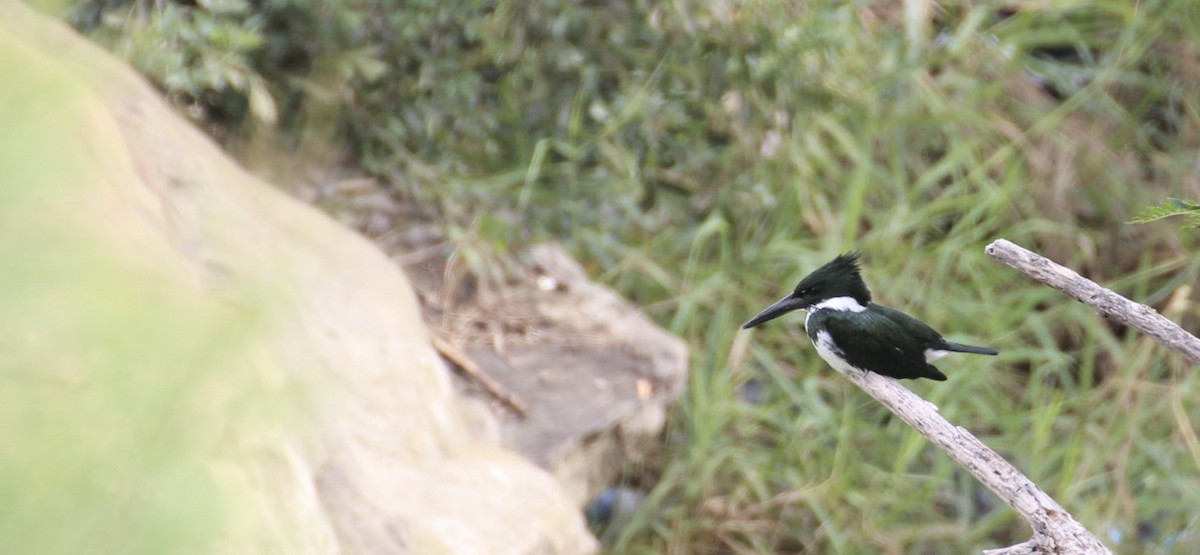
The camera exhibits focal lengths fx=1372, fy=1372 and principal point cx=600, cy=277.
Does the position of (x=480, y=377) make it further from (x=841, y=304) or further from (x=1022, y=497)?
(x=1022, y=497)

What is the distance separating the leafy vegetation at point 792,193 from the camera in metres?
3.46

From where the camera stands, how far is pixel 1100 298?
62.9 inches

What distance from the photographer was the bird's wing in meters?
2.23

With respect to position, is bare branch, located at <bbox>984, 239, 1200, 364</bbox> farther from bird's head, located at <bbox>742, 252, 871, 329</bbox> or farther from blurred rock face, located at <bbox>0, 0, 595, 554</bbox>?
blurred rock face, located at <bbox>0, 0, 595, 554</bbox>

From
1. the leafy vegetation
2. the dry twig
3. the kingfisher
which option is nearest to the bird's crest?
the kingfisher

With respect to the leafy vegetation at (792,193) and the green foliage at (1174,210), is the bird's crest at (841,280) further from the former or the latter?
the leafy vegetation at (792,193)

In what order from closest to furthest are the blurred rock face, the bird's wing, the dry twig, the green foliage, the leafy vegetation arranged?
the green foliage
the blurred rock face
the bird's wing
the dry twig
the leafy vegetation

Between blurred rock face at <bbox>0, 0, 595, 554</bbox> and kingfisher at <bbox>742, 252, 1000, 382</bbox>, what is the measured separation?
0.65 m

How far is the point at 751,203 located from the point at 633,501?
977mm

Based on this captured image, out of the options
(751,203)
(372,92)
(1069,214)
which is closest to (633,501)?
(751,203)

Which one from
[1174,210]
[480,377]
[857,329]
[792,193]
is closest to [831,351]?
[857,329]

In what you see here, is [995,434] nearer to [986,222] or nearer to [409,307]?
[986,222]

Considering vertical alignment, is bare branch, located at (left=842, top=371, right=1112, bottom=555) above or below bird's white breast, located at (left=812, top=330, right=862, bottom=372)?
above

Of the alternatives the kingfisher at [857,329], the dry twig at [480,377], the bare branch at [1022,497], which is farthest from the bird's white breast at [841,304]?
the dry twig at [480,377]
